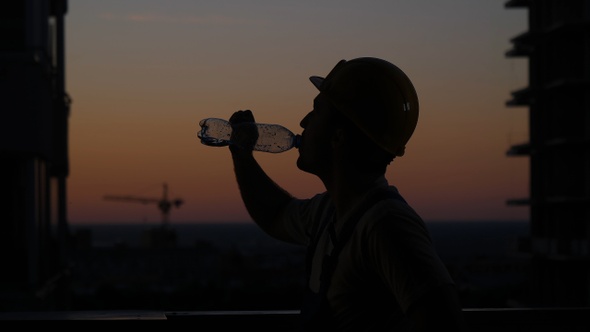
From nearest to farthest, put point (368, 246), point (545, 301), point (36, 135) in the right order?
point (368, 246)
point (36, 135)
point (545, 301)

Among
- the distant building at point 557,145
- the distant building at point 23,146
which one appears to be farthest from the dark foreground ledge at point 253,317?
the distant building at point 557,145

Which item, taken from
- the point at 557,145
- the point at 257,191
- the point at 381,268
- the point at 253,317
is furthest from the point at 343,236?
the point at 557,145

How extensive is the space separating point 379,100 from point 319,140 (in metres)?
0.16

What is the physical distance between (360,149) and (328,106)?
4.8 inches

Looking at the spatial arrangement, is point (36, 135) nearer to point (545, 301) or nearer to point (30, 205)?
point (30, 205)

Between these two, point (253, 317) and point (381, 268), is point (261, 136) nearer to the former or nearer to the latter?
point (253, 317)

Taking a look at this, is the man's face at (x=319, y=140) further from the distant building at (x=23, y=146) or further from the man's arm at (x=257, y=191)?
the distant building at (x=23, y=146)

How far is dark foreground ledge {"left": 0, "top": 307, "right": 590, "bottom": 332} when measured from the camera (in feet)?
10.1

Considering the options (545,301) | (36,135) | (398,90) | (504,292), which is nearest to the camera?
(398,90)

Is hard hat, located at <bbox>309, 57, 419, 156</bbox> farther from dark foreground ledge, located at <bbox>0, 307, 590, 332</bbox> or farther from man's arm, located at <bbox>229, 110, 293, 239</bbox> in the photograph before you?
dark foreground ledge, located at <bbox>0, 307, 590, 332</bbox>

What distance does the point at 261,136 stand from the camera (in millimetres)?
2779

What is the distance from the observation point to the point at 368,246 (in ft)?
6.57

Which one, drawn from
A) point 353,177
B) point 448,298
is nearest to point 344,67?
point 353,177

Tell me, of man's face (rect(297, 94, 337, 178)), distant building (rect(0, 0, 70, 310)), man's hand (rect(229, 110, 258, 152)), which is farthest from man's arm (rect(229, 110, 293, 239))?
distant building (rect(0, 0, 70, 310))
